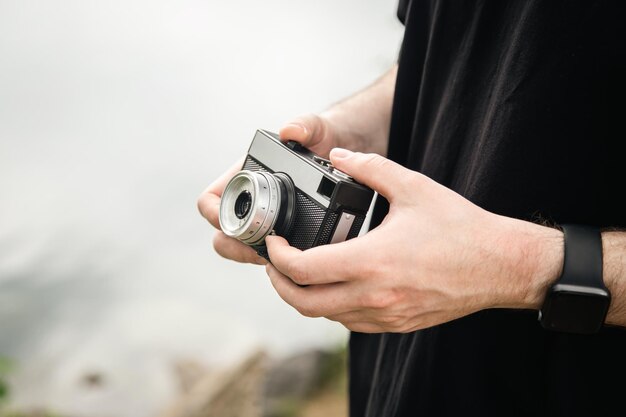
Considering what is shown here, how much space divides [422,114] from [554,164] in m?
0.32

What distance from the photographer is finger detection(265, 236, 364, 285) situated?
32.4 inches

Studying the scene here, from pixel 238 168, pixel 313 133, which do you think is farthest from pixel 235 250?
pixel 313 133

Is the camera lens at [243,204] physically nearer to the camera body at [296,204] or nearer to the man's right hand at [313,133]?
the camera body at [296,204]

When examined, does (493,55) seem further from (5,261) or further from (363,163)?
(5,261)

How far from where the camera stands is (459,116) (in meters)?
1.09

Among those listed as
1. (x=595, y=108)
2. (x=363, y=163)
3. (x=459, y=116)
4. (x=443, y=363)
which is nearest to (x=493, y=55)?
(x=459, y=116)

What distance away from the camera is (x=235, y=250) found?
1.23 metres

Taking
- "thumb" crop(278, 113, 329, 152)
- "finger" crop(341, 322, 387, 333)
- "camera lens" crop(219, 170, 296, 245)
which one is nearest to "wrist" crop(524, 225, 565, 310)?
"finger" crop(341, 322, 387, 333)

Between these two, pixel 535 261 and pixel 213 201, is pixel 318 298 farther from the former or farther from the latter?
pixel 213 201

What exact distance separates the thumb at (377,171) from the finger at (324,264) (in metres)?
0.11

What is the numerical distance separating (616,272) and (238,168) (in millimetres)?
826

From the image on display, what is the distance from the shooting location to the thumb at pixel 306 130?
4.23ft

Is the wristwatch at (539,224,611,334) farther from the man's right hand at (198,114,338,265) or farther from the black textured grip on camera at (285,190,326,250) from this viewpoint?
the man's right hand at (198,114,338,265)

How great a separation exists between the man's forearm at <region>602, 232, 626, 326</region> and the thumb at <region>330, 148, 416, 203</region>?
0.30m
